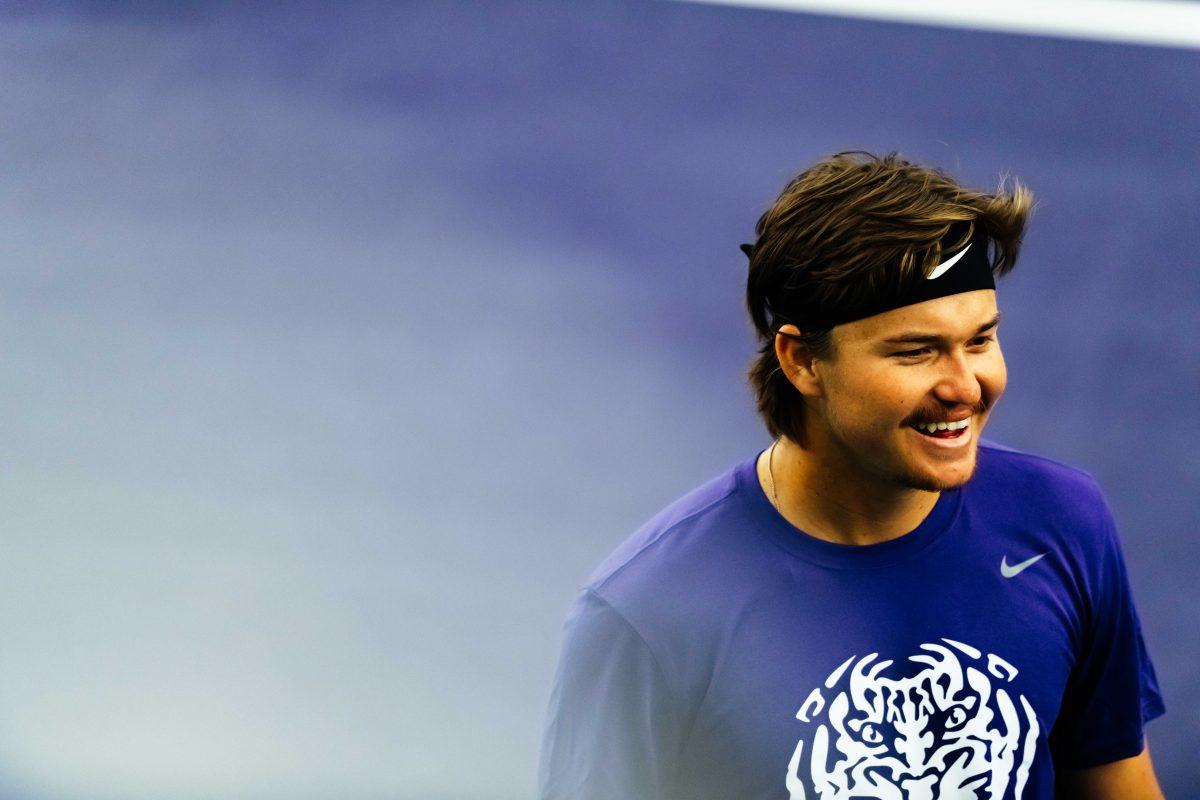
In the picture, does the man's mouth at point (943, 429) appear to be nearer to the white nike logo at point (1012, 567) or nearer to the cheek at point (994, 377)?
the cheek at point (994, 377)

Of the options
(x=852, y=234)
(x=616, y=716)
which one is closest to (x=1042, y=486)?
(x=852, y=234)

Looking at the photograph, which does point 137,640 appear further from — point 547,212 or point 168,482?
point 547,212

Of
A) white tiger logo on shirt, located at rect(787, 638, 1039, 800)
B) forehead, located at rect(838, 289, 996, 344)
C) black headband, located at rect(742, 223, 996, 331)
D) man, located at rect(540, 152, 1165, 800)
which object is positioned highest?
black headband, located at rect(742, 223, 996, 331)

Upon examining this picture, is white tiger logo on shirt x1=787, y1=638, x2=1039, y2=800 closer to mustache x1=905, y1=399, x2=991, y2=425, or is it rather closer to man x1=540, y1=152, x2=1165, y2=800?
man x1=540, y1=152, x2=1165, y2=800

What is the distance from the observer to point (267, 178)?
2.58 meters

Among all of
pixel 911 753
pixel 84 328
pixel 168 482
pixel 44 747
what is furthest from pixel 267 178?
pixel 911 753

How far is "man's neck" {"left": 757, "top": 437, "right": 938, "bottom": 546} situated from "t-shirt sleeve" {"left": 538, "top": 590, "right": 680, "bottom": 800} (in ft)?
0.70

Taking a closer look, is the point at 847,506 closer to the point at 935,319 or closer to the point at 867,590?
the point at 867,590

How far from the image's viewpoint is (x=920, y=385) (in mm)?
1230

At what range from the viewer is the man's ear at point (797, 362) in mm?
1337

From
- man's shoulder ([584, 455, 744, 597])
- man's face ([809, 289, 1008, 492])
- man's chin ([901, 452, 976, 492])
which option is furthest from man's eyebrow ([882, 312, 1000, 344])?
man's shoulder ([584, 455, 744, 597])

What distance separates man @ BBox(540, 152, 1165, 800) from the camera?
1.26m

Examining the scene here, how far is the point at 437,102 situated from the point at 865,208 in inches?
57.6

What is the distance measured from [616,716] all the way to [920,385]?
17.2 inches
